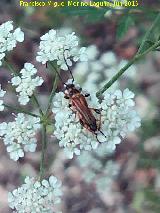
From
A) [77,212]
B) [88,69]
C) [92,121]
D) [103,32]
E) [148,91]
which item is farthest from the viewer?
[103,32]

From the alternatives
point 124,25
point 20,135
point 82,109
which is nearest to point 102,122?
point 82,109

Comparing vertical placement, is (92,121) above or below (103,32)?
below

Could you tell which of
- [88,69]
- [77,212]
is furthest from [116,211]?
[88,69]

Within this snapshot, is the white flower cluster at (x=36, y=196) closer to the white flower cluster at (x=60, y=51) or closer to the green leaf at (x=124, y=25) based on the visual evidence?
the white flower cluster at (x=60, y=51)

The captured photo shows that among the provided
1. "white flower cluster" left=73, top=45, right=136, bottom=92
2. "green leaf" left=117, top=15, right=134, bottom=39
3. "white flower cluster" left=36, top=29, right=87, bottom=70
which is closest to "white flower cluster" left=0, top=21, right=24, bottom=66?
"white flower cluster" left=36, top=29, right=87, bottom=70

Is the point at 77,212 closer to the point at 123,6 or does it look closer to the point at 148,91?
the point at 148,91

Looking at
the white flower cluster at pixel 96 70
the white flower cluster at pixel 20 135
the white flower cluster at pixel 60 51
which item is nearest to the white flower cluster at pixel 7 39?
the white flower cluster at pixel 60 51
